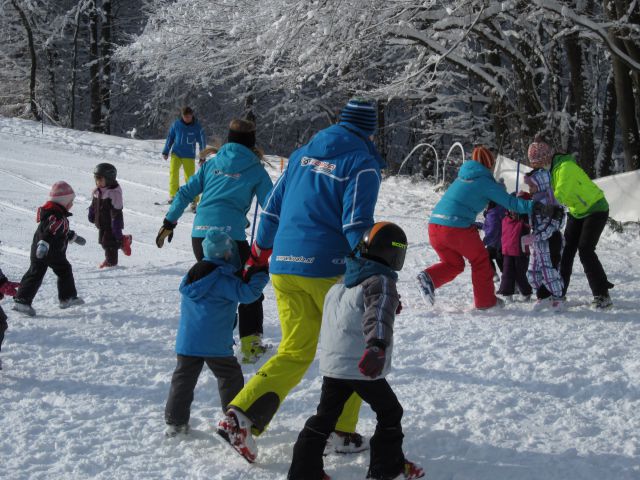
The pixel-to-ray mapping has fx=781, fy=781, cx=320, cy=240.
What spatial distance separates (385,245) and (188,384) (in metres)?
1.50

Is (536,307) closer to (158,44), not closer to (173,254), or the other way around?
(173,254)

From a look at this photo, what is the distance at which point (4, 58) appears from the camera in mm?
29391

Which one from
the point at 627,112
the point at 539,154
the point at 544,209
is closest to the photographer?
the point at 544,209

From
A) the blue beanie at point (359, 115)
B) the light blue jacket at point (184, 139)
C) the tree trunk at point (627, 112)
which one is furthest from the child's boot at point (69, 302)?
the tree trunk at point (627, 112)

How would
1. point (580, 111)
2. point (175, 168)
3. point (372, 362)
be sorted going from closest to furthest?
point (372, 362), point (175, 168), point (580, 111)

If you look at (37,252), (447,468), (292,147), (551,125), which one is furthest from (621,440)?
(292,147)

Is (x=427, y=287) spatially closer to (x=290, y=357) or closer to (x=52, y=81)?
(x=290, y=357)

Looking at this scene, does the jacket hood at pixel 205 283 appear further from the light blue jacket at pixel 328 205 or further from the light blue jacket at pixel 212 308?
the light blue jacket at pixel 328 205

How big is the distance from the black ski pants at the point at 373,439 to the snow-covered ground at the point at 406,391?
0.24m

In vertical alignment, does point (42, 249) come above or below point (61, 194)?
below

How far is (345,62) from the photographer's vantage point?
40.6ft

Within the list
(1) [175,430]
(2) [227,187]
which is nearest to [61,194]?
(2) [227,187]

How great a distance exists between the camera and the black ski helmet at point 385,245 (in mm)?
3701

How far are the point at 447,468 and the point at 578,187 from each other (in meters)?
3.92
